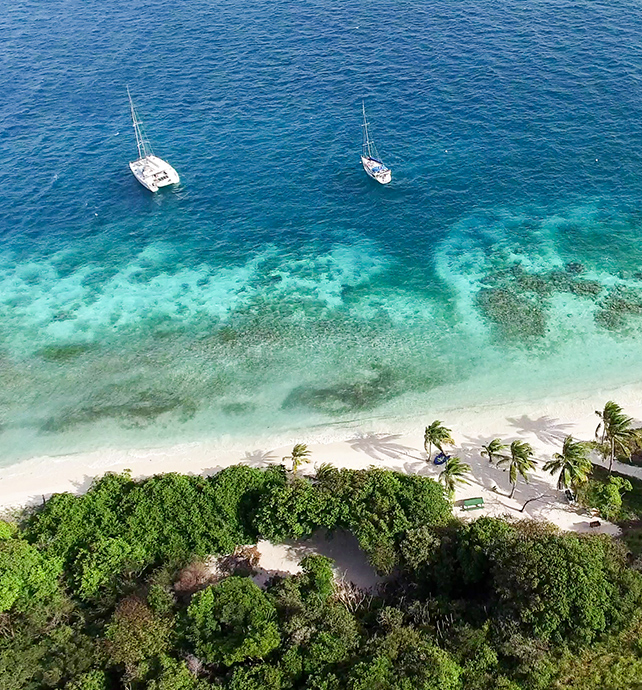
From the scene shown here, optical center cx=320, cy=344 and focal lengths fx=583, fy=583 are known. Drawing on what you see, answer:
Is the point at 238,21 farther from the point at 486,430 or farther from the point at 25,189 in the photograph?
the point at 486,430

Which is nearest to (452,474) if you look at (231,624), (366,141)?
(231,624)

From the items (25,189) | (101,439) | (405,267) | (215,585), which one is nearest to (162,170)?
(25,189)

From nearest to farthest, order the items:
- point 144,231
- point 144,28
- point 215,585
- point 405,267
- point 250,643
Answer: point 250,643 → point 215,585 → point 405,267 → point 144,231 → point 144,28

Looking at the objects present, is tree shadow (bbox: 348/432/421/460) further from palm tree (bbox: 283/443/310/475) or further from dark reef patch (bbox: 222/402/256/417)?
dark reef patch (bbox: 222/402/256/417)

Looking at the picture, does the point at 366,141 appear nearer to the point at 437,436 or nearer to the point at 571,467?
the point at 437,436

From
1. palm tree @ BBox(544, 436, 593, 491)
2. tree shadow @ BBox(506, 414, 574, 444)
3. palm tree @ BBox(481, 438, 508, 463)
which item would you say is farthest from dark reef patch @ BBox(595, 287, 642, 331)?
palm tree @ BBox(481, 438, 508, 463)

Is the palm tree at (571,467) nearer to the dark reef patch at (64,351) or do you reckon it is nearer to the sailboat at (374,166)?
the dark reef patch at (64,351)

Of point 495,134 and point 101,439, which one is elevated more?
point 495,134
